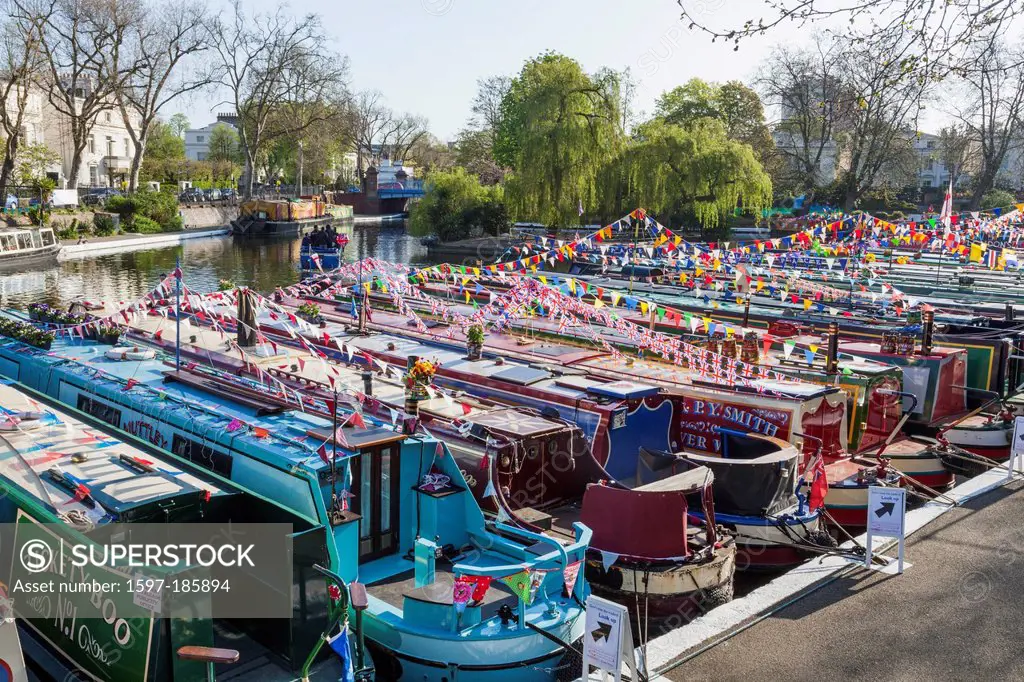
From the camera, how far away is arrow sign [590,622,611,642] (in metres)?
8.22

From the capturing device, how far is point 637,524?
37.8ft

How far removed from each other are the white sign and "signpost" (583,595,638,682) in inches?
193

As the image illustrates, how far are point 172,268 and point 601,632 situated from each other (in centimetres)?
4558

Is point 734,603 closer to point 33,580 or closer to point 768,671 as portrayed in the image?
point 768,671

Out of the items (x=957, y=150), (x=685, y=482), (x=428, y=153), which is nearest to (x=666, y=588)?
(x=685, y=482)

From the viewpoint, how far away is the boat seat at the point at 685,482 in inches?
472

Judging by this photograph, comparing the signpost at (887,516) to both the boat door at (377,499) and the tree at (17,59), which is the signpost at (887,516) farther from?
the tree at (17,59)

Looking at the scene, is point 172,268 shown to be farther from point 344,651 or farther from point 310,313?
point 344,651

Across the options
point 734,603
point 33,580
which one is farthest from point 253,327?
point 734,603

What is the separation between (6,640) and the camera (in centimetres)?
704

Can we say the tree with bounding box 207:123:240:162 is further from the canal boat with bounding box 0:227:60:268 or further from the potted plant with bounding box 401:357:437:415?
the potted plant with bounding box 401:357:437:415

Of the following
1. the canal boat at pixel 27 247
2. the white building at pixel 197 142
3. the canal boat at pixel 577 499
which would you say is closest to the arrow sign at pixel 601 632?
the canal boat at pixel 577 499

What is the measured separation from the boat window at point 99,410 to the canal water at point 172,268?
15837mm

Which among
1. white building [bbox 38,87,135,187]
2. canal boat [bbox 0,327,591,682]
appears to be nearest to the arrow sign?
canal boat [bbox 0,327,591,682]
